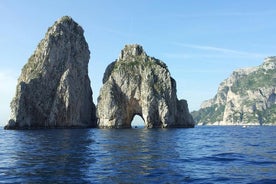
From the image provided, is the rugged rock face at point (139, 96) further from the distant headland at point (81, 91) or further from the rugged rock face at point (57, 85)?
the rugged rock face at point (57, 85)

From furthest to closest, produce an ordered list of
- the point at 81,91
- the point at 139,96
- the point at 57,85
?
1. the point at 81,91
2. the point at 57,85
3. the point at 139,96

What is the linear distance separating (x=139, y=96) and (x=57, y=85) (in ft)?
124

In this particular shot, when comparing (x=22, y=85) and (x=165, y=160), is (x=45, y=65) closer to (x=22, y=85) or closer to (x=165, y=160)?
(x=22, y=85)

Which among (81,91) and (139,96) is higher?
(81,91)

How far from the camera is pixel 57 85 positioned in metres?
144

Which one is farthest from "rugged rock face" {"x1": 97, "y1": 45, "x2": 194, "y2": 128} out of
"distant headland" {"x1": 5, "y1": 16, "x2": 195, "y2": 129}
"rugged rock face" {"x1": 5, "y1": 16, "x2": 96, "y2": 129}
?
"rugged rock face" {"x1": 5, "y1": 16, "x2": 96, "y2": 129}

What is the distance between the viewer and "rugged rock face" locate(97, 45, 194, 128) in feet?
450

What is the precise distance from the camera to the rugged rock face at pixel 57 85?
440 feet

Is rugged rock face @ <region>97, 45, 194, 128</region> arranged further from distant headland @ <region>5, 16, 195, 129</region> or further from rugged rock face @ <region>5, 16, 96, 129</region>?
rugged rock face @ <region>5, 16, 96, 129</region>

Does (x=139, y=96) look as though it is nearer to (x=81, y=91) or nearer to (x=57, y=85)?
(x=81, y=91)

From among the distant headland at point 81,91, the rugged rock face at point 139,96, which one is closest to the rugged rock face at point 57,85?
the distant headland at point 81,91

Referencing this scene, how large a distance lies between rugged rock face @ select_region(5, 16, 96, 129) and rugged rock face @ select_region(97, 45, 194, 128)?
1166cm

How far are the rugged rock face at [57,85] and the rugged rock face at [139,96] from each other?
11.7 meters

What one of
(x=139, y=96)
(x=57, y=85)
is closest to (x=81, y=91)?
(x=57, y=85)
